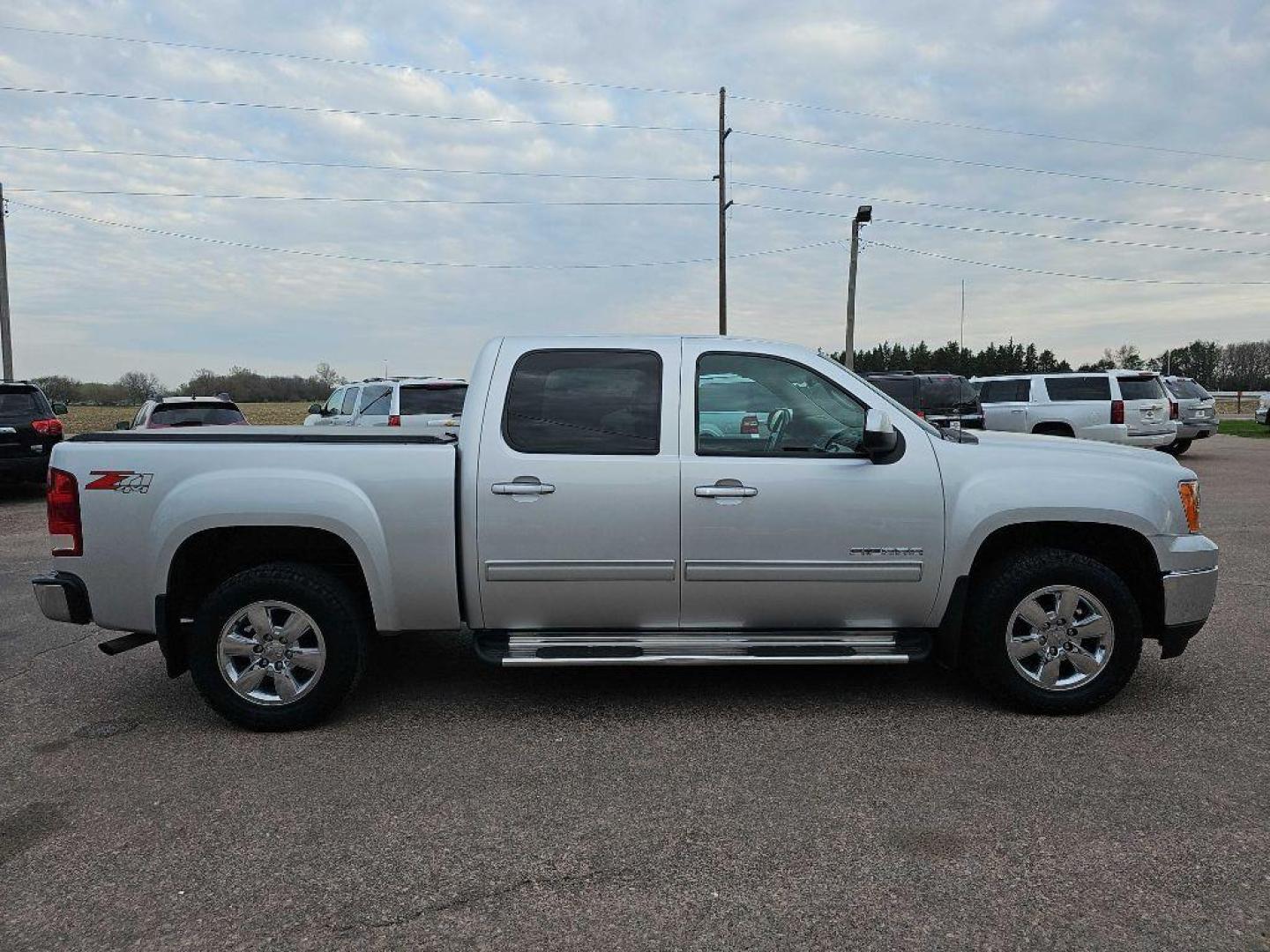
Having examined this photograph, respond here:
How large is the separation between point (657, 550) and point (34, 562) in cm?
726

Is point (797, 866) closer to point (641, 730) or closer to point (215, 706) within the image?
point (641, 730)

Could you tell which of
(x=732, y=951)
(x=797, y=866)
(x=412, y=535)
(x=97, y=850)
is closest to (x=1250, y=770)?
(x=797, y=866)

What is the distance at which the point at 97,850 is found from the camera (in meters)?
3.11

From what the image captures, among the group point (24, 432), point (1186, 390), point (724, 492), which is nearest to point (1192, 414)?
point (1186, 390)

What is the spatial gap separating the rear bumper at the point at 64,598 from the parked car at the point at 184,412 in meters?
8.83

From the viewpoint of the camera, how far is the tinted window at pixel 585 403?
4.21 metres

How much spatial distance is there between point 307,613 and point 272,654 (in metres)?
0.27

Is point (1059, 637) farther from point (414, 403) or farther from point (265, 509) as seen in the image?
point (414, 403)

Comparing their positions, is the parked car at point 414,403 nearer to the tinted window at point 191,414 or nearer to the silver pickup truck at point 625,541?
the tinted window at point 191,414

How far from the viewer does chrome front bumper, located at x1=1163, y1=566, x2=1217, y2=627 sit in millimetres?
4207

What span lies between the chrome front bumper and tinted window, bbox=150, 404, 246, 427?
38.8 feet

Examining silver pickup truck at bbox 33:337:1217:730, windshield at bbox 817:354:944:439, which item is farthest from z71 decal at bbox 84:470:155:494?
windshield at bbox 817:354:944:439

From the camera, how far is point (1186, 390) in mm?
19609

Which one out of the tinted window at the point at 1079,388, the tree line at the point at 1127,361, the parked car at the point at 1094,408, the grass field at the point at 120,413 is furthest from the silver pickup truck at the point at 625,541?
the tree line at the point at 1127,361
